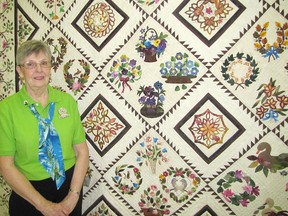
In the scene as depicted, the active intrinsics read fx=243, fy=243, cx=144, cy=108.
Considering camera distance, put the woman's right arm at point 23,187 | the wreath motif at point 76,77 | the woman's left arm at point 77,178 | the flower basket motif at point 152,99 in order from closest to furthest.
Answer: the woman's right arm at point 23,187
the woman's left arm at point 77,178
the flower basket motif at point 152,99
the wreath motif at point 76,77

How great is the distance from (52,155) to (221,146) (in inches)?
35.9

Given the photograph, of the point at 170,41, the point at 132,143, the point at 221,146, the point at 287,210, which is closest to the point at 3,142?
the point at 132,143

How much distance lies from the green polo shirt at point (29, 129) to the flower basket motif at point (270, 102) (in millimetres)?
993

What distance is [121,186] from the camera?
1.54 m

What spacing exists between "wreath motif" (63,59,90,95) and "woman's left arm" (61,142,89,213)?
0.38 metres

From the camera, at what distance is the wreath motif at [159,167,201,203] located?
1.40 m

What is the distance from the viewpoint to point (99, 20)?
4.82ft

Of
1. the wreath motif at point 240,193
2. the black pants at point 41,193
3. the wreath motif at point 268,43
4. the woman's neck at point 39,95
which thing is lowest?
the black pants at point 41,193

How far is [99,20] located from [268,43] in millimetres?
954

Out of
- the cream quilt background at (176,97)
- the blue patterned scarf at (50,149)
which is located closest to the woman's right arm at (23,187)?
the blue patterned scarf at (50,149)

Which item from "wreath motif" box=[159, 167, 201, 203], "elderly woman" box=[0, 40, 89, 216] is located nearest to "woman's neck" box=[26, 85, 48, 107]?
"elderly woman" box=[0, 40, 89, 216]

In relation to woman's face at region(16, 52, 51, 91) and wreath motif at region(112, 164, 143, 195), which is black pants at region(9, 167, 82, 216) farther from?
woman's face at region(16, 52, 51, 91)

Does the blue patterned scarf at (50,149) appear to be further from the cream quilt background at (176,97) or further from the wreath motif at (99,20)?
the wreath motif at (99,20)

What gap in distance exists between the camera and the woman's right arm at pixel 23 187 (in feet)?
3.89
